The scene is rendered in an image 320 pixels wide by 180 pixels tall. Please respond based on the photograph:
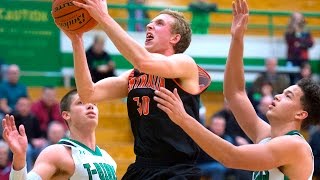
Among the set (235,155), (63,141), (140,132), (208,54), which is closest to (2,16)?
(208,54)

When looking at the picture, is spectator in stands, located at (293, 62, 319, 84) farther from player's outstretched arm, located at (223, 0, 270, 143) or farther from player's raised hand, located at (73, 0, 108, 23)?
player's raised hand, located at (73, 0, 108, 23)

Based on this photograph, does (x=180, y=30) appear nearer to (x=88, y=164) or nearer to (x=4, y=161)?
(x=88, y=164)

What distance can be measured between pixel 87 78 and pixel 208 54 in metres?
7.99

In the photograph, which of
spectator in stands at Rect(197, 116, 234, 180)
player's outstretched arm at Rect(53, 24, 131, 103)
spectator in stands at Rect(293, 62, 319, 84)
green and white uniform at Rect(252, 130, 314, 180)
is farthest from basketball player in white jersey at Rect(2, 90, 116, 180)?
spectator in stands at Rect(293, 62, 319, 84)

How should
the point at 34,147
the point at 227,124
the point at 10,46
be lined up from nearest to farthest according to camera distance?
the point at 34,147, the point at 227,124, the point at 10,46

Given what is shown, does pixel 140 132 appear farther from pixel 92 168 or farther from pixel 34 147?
pixel 34 147

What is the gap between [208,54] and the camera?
1339 cm

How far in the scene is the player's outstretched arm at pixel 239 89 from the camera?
5.65 m

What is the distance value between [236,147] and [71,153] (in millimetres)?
1581

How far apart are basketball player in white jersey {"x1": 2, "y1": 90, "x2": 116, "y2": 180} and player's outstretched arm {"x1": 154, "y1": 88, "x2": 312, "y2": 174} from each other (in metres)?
1.09

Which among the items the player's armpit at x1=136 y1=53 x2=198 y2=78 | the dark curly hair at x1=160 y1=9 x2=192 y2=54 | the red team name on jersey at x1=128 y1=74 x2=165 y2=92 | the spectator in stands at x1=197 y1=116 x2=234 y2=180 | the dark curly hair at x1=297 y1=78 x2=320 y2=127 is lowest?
the spectator in stands at x1=197 y1=116 x2=234 y2=180

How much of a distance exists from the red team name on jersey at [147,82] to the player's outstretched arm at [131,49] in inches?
Result: 6.7

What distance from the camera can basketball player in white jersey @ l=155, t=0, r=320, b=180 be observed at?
4609 mm

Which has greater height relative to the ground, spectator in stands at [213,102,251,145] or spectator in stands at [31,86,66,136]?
spectator in stands at [31,86,66,136]
